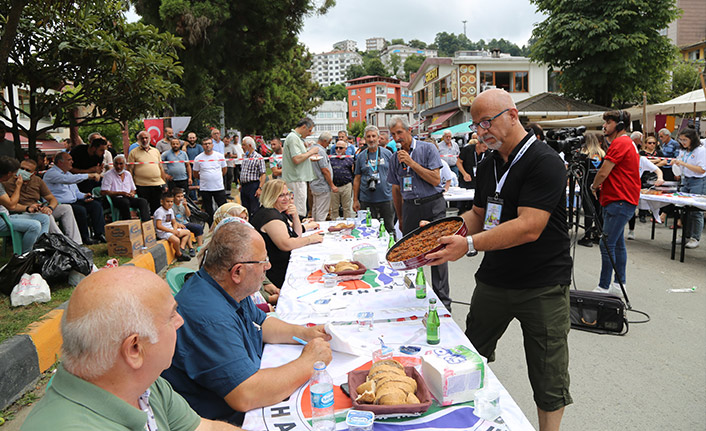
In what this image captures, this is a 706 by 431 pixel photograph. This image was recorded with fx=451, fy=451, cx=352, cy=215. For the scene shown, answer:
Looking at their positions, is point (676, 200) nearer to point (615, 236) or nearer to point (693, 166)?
point (693, 166)

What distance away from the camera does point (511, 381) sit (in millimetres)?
3553

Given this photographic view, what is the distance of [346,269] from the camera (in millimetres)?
3449

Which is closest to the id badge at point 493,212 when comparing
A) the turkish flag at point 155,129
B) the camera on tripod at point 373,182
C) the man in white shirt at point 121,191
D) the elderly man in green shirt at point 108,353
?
the elderly man in green shirt at point 108,353

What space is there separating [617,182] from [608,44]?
1986 centimetres

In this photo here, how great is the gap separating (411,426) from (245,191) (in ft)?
28.6

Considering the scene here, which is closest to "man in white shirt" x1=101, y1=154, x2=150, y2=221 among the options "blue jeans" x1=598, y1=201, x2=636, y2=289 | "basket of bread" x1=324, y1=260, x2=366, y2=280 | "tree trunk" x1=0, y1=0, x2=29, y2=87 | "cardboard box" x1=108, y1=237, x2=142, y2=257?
"cardboard box" x1=108, y1=237, x2=142, y2=257

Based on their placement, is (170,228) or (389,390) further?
(170,228)

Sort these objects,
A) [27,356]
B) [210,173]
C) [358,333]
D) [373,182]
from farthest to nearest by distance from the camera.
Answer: [210,173], [373,182], [27,356], [358,333]

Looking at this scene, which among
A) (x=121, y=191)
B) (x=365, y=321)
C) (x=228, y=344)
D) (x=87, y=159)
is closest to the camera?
(x=228, y=344)

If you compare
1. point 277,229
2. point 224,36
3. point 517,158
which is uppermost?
point 224,36

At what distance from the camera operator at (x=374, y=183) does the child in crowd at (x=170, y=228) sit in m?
3.16

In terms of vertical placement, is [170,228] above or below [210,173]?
below

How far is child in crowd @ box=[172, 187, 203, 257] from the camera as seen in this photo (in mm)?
8245

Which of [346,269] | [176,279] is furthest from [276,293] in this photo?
[176,279]
